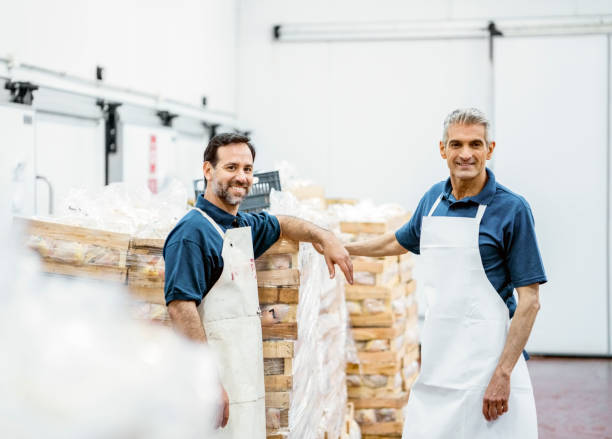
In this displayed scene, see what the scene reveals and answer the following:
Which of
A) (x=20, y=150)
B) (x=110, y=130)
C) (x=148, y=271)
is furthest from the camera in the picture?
(x=110, y=130)

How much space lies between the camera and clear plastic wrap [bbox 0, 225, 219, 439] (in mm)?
751

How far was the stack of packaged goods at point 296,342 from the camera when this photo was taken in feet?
9.70

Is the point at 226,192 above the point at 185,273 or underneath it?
above

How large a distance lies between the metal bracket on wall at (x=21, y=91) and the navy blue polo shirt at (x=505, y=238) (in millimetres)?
2617

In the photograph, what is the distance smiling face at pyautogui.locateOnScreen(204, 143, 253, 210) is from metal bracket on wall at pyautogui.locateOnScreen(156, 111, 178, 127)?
3.69m

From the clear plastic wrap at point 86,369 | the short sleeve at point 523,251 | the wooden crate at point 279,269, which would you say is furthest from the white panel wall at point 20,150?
the clear plastic wrap at point 86,369

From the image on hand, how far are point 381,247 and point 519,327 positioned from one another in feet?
2.71

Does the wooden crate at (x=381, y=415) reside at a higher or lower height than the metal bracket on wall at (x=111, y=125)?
lower

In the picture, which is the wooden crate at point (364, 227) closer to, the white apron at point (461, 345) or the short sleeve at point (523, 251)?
the white apron at point (461, 345)

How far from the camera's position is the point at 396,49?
798cm

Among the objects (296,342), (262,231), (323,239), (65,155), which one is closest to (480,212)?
(323,239)

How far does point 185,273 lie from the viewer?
7.63 ft

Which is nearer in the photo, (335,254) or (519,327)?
(519,327)

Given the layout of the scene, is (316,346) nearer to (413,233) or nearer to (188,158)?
(413,233)
